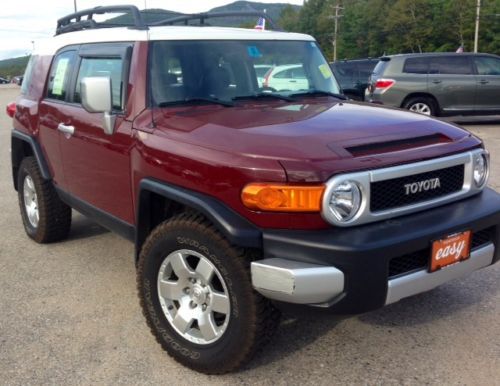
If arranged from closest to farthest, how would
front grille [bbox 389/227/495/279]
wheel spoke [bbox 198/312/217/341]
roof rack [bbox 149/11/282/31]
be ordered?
front grille [bbox 389/227/495/279]
wheel spoke [bbox 198/312/217/341]
roof rack [bbox 149/11/282/31]

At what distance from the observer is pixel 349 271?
252cm

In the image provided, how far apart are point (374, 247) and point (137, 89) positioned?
1803mm

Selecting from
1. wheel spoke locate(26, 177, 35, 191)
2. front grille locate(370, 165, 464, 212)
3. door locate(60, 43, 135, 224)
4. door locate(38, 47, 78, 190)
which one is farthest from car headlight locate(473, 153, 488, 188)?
wheel spoke locate(26, 177, 35, 191)

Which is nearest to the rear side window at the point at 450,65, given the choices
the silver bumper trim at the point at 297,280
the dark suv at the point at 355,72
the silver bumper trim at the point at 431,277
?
the dark suv at the point at 355,72

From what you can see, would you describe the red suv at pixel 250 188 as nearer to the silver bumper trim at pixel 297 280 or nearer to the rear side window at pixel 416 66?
the silver bumper trim at pixel 297 280

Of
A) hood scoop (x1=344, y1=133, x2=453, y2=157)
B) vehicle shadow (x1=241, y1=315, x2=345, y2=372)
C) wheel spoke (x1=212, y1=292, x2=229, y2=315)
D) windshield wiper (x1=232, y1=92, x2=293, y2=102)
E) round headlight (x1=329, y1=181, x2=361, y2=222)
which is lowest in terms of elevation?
vehicle shadow (x1=241, y1=315, x2=345, y2=372)

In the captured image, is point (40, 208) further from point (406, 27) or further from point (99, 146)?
point (406, 27)

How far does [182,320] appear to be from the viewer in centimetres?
309

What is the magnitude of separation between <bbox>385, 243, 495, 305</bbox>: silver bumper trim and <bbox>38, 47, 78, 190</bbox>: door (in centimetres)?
280

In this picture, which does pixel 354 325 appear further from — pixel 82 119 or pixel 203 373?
pixel 82 119

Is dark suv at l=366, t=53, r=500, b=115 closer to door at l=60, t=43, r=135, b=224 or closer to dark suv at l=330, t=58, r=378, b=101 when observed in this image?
dark suv at l=330, t=58, r=378, b=101

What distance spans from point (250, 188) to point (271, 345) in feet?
3.64

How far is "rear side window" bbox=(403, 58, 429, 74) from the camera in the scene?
13059 millimetres

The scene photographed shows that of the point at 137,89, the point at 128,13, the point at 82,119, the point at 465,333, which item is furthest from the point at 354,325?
the point at 128,13
